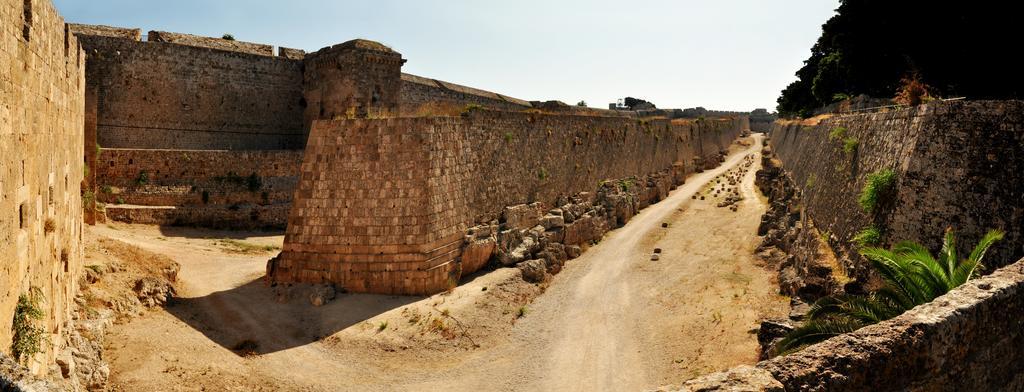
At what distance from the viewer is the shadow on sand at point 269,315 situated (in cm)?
1230

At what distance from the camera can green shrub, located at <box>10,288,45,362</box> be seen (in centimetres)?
597

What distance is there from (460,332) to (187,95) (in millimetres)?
20767

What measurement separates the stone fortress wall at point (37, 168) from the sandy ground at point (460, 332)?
2204mm

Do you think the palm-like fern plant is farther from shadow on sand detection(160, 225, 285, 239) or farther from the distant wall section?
the distant wall section

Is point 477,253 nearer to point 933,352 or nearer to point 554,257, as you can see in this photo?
point 554,257

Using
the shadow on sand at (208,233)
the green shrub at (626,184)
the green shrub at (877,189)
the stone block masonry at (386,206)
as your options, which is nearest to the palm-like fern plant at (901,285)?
the green shrub at (877,189)

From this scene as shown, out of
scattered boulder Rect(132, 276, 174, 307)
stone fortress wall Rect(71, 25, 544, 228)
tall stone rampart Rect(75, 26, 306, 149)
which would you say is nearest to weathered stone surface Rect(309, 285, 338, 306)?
scattered boulder Rect(132, 276, 174, 307)

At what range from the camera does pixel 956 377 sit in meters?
5.59

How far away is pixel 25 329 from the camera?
618 cm

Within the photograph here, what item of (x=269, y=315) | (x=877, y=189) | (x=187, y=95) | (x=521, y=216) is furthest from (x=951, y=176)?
(x=187, y=95)

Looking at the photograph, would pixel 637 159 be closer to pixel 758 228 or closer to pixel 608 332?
pixel 758 228

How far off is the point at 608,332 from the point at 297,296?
23.1 ft

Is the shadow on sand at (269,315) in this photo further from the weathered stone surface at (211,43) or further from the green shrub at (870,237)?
the weathered stone surface at (211,43)

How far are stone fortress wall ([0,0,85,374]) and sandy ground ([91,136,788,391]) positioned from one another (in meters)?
2.20
